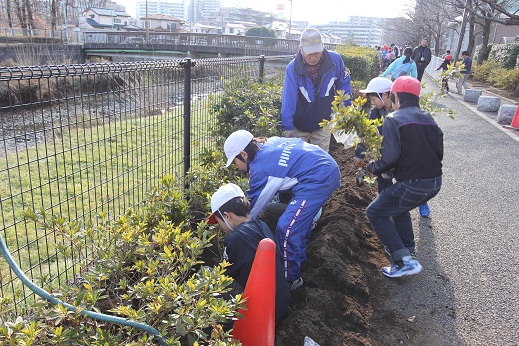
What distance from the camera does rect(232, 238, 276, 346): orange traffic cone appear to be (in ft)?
8.10

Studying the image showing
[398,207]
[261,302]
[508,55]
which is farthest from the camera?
[508,55]

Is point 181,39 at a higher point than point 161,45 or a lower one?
higher

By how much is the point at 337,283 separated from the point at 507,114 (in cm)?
1015

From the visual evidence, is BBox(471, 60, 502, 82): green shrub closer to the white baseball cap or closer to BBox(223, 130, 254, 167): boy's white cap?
the white baseball cap

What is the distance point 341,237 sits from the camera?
4.10m

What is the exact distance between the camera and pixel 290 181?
346 centimetres

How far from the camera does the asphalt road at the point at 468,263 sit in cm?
329

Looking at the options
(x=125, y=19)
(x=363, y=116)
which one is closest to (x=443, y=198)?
(x=363, y=116)

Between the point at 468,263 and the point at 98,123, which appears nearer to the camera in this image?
the point at 468,263

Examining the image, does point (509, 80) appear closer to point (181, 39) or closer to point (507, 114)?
point (507, 114)

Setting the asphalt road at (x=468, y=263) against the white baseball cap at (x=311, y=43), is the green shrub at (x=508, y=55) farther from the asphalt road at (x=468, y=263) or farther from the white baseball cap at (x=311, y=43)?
the white baseball cap at (x=311, y=43)

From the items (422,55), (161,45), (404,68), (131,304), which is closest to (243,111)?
(131,304)

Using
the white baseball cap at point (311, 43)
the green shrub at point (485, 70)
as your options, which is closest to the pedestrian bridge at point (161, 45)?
the green shrub at point (485, 70)

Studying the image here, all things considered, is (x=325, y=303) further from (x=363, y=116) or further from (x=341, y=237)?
(x=363, y=116)
